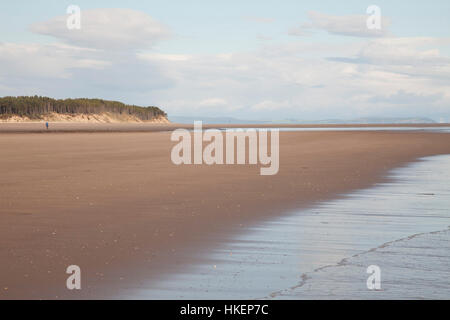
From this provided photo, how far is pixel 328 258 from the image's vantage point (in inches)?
295

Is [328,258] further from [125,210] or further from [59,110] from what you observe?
[59,110]

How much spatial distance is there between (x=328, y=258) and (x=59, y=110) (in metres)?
157

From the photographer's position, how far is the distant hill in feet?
487

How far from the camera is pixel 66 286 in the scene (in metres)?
6.22

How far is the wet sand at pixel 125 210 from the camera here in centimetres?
683

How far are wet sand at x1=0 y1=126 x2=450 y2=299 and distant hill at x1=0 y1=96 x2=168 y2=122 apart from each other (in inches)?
5248

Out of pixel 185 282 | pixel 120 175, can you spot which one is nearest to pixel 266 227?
pixel 185 282

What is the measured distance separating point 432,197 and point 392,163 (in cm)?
932
